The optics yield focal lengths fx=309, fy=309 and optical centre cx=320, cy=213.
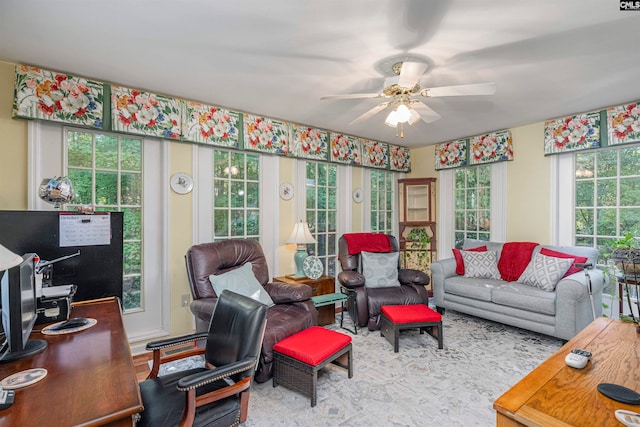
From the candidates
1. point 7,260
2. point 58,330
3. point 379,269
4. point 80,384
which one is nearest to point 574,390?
point 80,384

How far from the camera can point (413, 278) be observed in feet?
11.9

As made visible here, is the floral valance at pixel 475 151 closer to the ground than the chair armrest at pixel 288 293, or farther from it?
farther from it

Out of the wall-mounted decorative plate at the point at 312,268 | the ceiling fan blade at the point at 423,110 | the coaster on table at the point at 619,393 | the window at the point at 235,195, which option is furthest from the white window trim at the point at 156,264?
the coaster on table at the point at 619,393

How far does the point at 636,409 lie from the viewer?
1.12 metres

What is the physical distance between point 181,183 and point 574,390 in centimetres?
323

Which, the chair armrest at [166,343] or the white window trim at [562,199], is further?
the white window trim at [562,199]

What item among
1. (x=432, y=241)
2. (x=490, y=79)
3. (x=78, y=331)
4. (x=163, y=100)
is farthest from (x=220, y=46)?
(x=432, y=241)

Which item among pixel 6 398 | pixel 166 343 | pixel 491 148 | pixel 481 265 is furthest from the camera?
pixel 491 148

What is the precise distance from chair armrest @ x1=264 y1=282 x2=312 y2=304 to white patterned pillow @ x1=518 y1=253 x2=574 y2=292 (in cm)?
237

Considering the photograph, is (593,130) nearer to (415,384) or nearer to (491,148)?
(491,148)

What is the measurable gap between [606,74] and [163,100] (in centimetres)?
378

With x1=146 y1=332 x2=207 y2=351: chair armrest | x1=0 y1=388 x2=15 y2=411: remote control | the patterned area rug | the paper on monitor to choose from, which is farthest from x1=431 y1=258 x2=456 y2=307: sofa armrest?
x1=0 y1=388 x2=15 y2=411: remote control

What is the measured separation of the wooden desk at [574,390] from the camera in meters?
1.08

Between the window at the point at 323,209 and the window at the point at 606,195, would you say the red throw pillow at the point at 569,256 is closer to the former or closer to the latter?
the window at the point at 606,195
